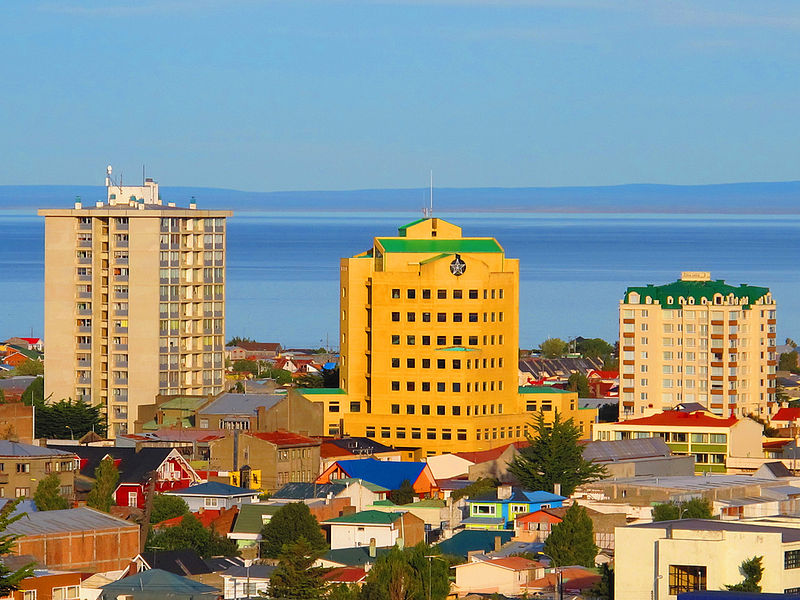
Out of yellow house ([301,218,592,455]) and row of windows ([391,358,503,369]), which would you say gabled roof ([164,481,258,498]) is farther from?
row of windows ([391,358,503,369])

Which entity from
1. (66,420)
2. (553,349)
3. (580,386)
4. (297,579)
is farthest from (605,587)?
(553,349)

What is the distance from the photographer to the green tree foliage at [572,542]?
177 feet

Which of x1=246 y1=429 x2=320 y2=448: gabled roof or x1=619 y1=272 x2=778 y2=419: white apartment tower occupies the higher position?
x1=619 y1=272 x2=778 y2=419: white apartment tower

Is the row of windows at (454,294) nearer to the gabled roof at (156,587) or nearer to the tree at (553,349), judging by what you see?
the gabled roof at (156,587)

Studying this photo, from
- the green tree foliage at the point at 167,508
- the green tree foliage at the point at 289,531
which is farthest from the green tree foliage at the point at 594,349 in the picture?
the green tree foliage at the point at 289,531

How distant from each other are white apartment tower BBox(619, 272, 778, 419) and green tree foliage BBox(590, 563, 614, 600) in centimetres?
5433

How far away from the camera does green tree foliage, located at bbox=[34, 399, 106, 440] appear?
292ft

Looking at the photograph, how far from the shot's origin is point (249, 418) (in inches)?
3425

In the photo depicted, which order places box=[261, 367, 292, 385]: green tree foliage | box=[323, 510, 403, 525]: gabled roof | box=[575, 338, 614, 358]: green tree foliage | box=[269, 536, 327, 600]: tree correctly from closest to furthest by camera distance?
box=[269, 536, 327, 600]: tree → box=[323, 510, 403, 525]: gabled roof → box=[261, 367, 292, 385]: green tree foliage → box=[575, 338, 614, 358]: green tree foliage

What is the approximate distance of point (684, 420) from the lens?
3428 inches

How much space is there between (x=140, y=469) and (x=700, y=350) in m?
38.0

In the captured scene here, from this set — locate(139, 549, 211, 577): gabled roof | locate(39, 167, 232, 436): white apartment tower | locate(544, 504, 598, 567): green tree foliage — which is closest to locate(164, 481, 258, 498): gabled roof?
locate(139, 549, 211, 577): gabled roof

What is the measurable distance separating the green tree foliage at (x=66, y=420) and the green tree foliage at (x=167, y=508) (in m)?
23.5

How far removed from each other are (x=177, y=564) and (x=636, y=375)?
172ft
